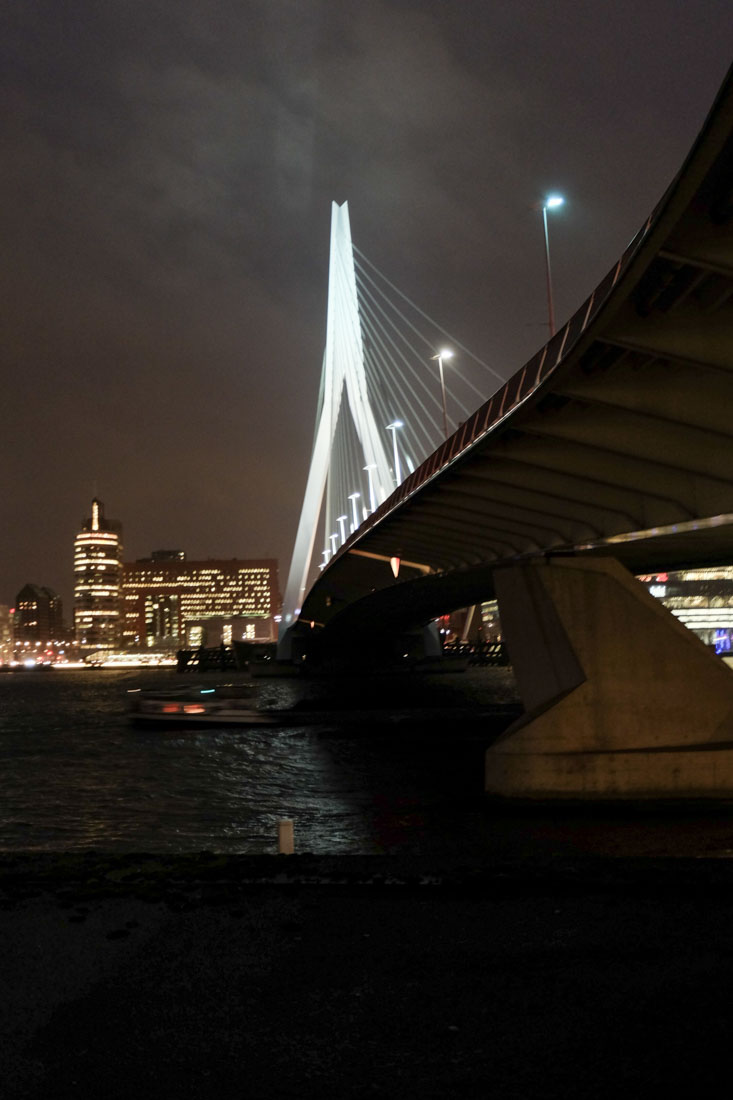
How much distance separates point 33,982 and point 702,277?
304 inches

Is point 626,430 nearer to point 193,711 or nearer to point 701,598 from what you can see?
point 193,711

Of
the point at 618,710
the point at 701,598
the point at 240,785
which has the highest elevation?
the point at 701,598

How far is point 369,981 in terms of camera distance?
278 inches

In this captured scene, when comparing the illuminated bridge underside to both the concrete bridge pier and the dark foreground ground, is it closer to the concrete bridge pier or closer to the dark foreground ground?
the concrete bridge pier

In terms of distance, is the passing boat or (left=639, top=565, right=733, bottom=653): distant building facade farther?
(left=639, top=565, right=733, bottom=653): distant building facade

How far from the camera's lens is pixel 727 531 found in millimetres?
17328

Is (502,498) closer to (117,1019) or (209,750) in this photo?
(117,1019)

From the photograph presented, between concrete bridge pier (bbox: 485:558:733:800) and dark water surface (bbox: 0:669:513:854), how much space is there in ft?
5.27

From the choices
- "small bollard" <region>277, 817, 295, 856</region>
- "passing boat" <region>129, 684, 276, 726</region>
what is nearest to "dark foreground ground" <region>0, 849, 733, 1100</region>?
"small bollard" <region>277, 817, 295, 856</region>

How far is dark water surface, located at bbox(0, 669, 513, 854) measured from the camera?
16.5 metres

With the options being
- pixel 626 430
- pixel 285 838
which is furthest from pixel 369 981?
pixel 626 430

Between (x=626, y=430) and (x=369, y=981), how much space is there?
8.24 meters

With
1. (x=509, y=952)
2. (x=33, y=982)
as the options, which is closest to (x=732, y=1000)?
(x=509, y=952)

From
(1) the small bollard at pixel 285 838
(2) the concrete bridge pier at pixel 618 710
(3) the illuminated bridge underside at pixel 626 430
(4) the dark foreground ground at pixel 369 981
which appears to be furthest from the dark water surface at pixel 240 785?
(3) the illuminated bridge underside at pixel 626 430
